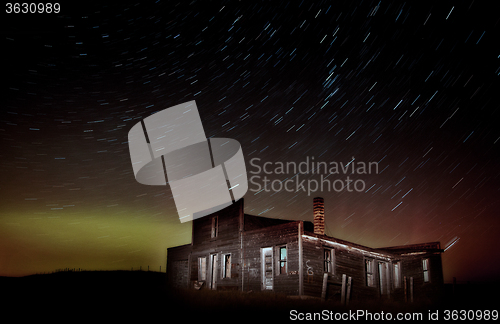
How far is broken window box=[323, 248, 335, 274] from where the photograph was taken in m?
18.0

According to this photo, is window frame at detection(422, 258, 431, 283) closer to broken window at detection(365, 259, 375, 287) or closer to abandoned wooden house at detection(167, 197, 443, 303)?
abandoned wooden house at detection(167, 197, 443, 303)

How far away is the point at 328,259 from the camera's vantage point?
1823 centimetres

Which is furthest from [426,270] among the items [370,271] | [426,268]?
[370,271]

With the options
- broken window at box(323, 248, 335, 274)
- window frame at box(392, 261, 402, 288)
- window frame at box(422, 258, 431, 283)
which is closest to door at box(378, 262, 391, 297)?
window frame at box(392, 261, 402, 288)

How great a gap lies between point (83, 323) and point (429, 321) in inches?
519

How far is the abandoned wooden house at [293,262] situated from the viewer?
1686cm

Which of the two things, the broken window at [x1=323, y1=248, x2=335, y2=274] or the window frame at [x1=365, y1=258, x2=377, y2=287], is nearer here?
the broken window at [x1=323, y1=248, x2=335, y2=274]

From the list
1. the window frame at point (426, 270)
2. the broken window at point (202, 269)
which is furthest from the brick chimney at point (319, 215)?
the window frame at point (426, 270)

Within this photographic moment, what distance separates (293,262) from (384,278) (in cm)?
817

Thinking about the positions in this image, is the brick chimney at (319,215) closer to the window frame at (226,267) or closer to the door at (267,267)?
the door at (267,267)

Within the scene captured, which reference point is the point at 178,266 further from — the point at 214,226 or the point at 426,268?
the point at 426,268

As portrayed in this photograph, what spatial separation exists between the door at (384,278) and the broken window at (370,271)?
0.91 m

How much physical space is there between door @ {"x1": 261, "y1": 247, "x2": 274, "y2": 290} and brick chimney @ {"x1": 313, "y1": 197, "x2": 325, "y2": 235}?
3309 mm

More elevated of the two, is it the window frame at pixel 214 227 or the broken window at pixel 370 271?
the window frame at pixel 214 227
